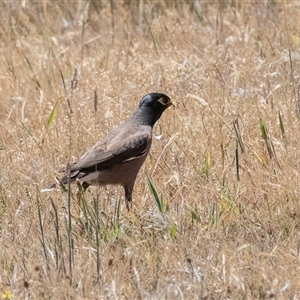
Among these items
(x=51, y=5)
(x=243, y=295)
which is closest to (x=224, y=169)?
(x=243, y=295)

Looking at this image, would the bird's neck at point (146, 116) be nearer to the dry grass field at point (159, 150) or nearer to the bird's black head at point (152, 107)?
the bird's black head at point (152, 107)

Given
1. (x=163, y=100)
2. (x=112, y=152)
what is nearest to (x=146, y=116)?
(x=163, y=100)

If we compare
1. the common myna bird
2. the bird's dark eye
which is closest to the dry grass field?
the common myna bird

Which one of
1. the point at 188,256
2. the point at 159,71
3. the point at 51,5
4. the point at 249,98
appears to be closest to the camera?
the point at 188,256

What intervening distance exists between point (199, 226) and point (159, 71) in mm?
2694

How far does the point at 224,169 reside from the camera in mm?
5891

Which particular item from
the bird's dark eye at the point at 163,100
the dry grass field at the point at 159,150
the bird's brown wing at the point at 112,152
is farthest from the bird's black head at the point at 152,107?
the bird's brown wing at the point at 112,152

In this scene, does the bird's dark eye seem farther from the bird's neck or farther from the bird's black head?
the bird's neck

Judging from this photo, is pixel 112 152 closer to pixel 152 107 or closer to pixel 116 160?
pixel 116 160

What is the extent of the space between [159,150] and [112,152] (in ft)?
1.91

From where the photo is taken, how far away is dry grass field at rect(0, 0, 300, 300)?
463cm

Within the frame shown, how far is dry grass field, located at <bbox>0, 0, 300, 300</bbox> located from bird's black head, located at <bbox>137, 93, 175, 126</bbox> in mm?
134

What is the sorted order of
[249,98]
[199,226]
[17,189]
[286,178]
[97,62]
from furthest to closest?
[97,62]
[249,98]
[17,189]
[286,178]
[199,226]

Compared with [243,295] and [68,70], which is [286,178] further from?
[68,70]
